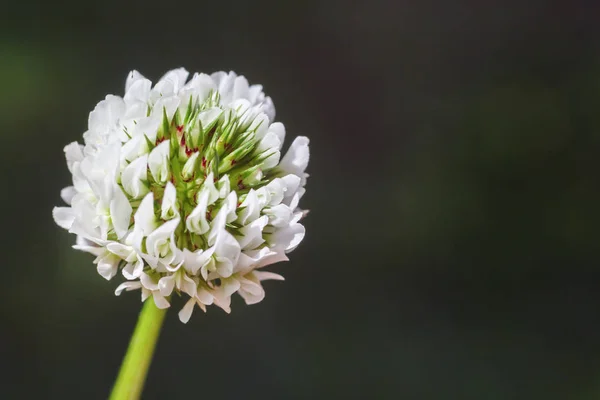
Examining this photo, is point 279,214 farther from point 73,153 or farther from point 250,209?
point 73,153

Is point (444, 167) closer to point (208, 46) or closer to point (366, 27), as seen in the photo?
point (366, 27)

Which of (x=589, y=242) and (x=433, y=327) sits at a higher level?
(x=589, y=242)

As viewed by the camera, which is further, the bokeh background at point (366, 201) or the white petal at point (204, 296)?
the bokeh background at point (366, 201)

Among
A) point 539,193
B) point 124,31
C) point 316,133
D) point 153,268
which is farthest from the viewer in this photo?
point 539,193

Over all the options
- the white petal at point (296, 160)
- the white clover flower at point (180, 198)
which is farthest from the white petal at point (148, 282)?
the white petal at point (296, 160)

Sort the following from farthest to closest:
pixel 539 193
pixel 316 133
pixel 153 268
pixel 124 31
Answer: pixel 539 193
pixel 316 133
pixel 124 31
pixel 153 268

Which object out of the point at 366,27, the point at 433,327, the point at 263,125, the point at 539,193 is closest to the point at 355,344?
the point at 433,327

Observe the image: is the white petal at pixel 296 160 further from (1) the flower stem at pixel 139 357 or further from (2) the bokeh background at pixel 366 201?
(2) the bokeh background at pixel 366 201

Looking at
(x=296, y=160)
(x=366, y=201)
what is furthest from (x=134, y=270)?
(x=366, y=201)
